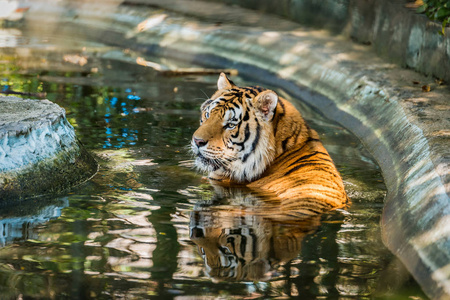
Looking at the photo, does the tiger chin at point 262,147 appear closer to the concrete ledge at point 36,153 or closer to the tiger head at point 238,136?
the tiger head at point 238,136

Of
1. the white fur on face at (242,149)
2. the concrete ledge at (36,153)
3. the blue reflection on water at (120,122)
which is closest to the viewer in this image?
the concrete ledge at (36,153)

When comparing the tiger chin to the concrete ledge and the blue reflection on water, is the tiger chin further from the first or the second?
the blue reflection on water

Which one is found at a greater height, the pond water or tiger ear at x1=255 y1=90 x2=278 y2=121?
tiger ear at x1=255 y1=90 x2=278 y2=121

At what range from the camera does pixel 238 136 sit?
18.1 ft

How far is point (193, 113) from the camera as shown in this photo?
8.16 m

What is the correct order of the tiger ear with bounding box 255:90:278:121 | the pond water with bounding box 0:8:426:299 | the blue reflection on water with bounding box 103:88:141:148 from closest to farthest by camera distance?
the pond water with bounding box 0:8:426:299
the tiger ear with bounding box 255:90:278:121
the blue reflection on water with bounding box 103:88:141:148

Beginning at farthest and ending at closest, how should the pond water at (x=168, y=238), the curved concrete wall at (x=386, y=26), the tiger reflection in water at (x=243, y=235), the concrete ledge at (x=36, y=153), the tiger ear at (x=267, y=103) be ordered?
1. the curved concrete wall at (x=386, y=26)
2. the tiger ear at (x=267, y=103)
3. the concrete ledge at (x=36, y=153)
4. the tiger reflection in water at (x=243, y=235)
5. the pond water at (x=168, y=238)

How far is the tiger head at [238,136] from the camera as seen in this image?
5.41m

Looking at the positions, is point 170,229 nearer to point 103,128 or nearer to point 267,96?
point 267,96

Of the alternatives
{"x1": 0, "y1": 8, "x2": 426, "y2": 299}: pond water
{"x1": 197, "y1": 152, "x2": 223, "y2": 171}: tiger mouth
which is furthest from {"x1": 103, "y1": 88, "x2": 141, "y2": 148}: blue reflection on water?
{"x1": 197, "y1": 152, "x2": 223, "y2": 171}: tiger mouth

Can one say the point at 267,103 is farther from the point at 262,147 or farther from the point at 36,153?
the point at 36,153

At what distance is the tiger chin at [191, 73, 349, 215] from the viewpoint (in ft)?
17.6

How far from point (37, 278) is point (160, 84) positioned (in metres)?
6.36

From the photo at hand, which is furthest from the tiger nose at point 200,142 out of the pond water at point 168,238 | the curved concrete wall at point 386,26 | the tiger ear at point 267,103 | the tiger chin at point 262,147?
the curved concrete wall at point 386,26
